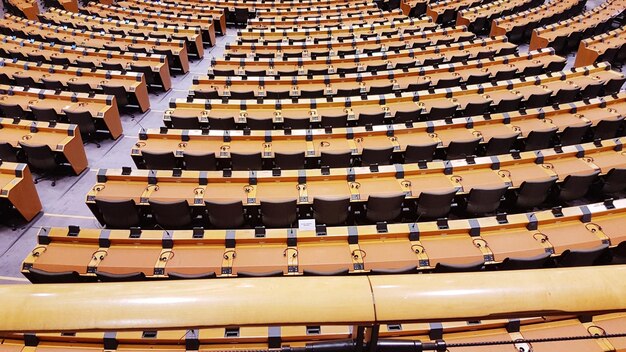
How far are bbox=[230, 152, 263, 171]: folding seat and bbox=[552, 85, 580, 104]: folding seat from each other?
6.02 meters

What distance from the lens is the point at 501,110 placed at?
7887 millimetres

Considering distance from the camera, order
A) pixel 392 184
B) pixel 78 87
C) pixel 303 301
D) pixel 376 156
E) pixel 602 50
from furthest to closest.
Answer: pixel 602 50 → pixel 78 87 → pixel 376 156 → pixel 392 184 → pixel 303 301

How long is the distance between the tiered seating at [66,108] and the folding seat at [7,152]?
1.19 metres

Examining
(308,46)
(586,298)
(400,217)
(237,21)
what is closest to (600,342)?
(400,217)

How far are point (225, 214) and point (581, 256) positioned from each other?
166 inches

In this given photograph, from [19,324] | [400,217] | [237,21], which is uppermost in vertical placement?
[237,21]

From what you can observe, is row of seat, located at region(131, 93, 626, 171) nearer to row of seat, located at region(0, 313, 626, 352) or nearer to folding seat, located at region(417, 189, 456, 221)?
folding seat, located at region(417, 189, 456, 221)

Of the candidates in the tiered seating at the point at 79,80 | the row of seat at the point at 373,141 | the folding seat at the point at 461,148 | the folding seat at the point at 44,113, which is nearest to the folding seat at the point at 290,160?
the row of seat at the point at 373,141

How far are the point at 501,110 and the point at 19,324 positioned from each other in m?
8.39

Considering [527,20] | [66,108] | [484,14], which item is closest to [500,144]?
[66,108]

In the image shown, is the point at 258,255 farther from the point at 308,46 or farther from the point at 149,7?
the point at 149,7

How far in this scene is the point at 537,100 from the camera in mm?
7914

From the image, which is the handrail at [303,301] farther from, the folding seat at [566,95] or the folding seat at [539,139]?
the folding seat at [566,95]

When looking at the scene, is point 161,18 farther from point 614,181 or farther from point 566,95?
point 614,181
